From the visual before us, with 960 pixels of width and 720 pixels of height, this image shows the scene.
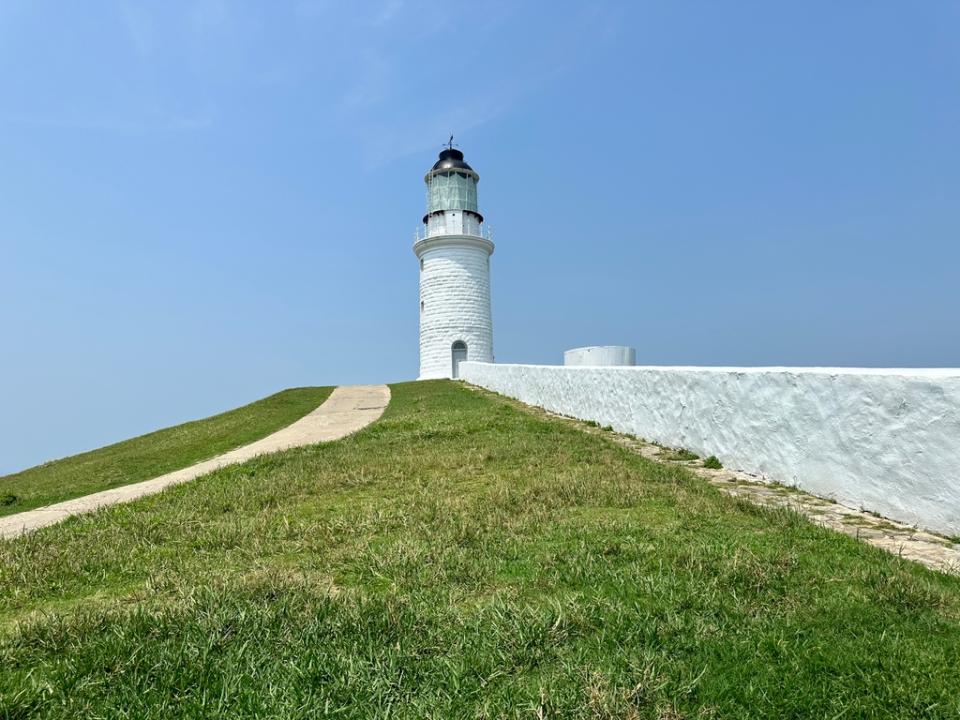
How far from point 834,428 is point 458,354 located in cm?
2858

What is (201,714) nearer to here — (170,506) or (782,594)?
(782,594)

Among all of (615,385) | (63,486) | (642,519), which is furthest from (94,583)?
(615,385)

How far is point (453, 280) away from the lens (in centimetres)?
3406

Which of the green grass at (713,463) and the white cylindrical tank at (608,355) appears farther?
the white cylindrical tank at (608,355)

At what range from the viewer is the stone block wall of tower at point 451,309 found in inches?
1334

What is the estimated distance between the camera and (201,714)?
8.22 feet

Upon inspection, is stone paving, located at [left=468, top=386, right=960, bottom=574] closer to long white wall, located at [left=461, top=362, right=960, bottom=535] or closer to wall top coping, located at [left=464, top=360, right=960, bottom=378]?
long white wall, located at [left=461, top=362, right=960, bottom=535]

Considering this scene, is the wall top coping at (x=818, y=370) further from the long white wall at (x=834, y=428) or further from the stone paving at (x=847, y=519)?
the stone paving at (x=847, y=519)

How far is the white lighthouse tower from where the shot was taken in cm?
3394

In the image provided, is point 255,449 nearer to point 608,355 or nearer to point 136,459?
point 136,459

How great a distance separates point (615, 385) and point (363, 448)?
222 inches

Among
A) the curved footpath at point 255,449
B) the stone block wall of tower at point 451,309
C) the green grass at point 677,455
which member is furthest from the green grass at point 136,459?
the stone block wall of tower at point 451,309

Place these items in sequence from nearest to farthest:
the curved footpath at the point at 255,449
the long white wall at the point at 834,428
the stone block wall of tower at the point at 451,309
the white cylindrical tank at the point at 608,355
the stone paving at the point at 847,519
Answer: the stone paving at the point at 847,519, the long white wall at the point at 834,428, the curved footpath at the point at 255,449, the white cylindrical tank at the point at 608,355, the stone block wall of tower at the point at 451,309

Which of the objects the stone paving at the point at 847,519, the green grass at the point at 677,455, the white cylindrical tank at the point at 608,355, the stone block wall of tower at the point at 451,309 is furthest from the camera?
the stone block wall of tower at the point at 451,309
